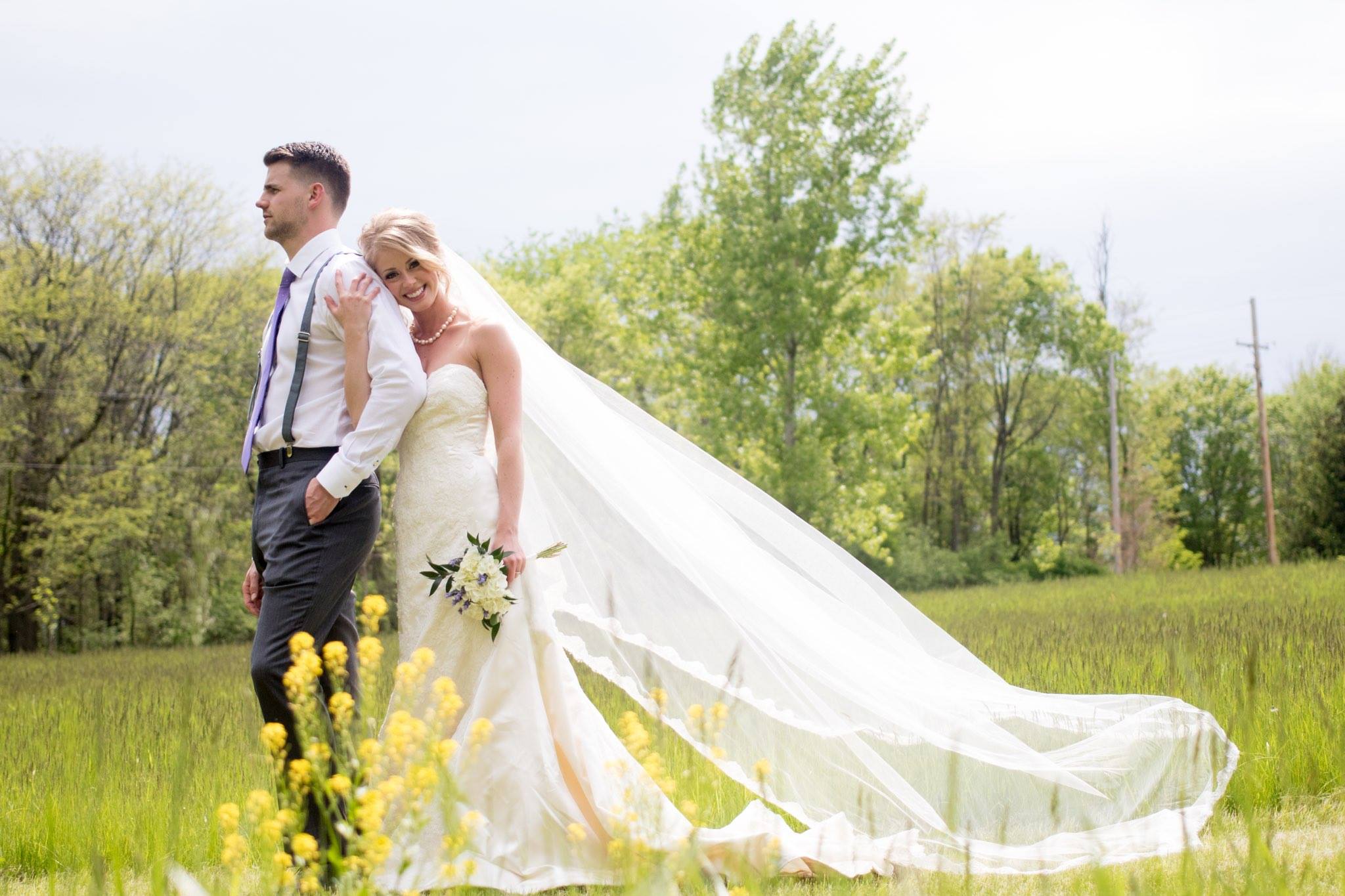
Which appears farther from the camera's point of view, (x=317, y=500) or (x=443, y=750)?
(x=317, y=500)

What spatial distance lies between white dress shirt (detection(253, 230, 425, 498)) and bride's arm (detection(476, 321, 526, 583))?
0.28 metres

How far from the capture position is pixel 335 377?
373 centimetres

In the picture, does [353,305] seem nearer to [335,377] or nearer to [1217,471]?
[335,377]

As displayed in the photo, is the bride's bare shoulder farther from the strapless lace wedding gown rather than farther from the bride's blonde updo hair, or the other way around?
the bride's blonde updo hair

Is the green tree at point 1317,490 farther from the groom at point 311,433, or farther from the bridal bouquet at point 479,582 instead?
the groom at point 311,433

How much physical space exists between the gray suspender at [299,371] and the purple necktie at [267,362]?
10 cm

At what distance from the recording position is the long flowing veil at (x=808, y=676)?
13.0 feet

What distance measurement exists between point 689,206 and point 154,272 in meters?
11.7

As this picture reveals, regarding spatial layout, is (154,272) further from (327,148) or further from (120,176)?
(327,148)

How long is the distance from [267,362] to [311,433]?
0.31 metres

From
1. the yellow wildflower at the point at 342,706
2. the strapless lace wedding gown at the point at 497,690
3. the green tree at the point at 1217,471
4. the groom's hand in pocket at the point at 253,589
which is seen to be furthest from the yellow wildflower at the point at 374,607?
the green tree at the point at 1217,471

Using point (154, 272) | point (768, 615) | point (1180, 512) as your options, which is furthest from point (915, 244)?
point (1180, 512)

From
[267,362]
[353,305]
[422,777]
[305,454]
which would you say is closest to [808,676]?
[305,454]

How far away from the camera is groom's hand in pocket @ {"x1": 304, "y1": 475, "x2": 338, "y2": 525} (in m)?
3.52
